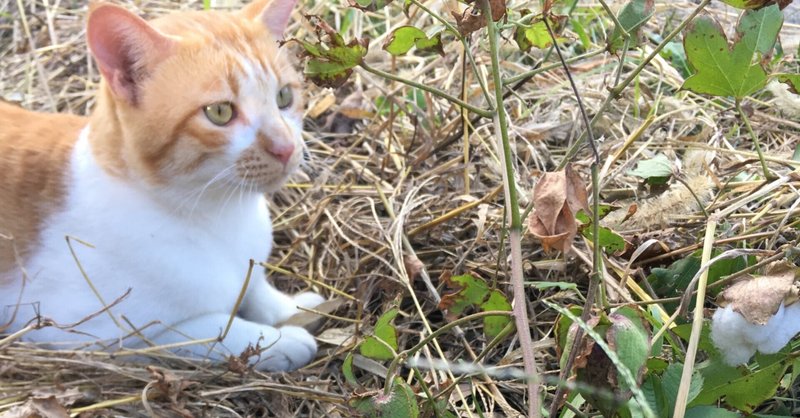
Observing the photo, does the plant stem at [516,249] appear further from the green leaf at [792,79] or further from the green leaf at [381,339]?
the green leaf at [792,79]

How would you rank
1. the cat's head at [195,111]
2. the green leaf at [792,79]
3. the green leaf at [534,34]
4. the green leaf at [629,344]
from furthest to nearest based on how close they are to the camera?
the cat's head at [195,111]
the green leaf at [534,34]
the green leaf at [792,79]
the green leaf at [629,344]

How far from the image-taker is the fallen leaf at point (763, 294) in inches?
31.9

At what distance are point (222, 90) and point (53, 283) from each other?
1.58ft

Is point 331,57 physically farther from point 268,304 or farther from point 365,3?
point 268,304

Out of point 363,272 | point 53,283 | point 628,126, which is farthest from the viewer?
point 628,126

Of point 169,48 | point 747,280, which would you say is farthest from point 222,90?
point 747,280

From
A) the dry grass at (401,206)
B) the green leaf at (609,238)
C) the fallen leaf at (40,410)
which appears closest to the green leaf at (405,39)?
the dry grass at (401,206)

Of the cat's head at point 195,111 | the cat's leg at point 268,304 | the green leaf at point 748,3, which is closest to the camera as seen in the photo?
the green leaf at point 748,3

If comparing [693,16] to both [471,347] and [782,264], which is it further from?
[471,347]

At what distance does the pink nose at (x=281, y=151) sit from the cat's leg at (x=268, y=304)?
302mm

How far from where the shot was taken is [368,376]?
1.28 m

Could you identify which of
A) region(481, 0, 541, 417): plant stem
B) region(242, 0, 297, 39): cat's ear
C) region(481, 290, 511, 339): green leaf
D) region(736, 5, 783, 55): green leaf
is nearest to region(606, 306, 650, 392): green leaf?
region(481, 0, 541, 417): plant stem

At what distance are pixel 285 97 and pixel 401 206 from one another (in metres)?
0.36

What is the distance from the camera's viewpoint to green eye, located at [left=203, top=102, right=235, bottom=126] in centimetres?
126
